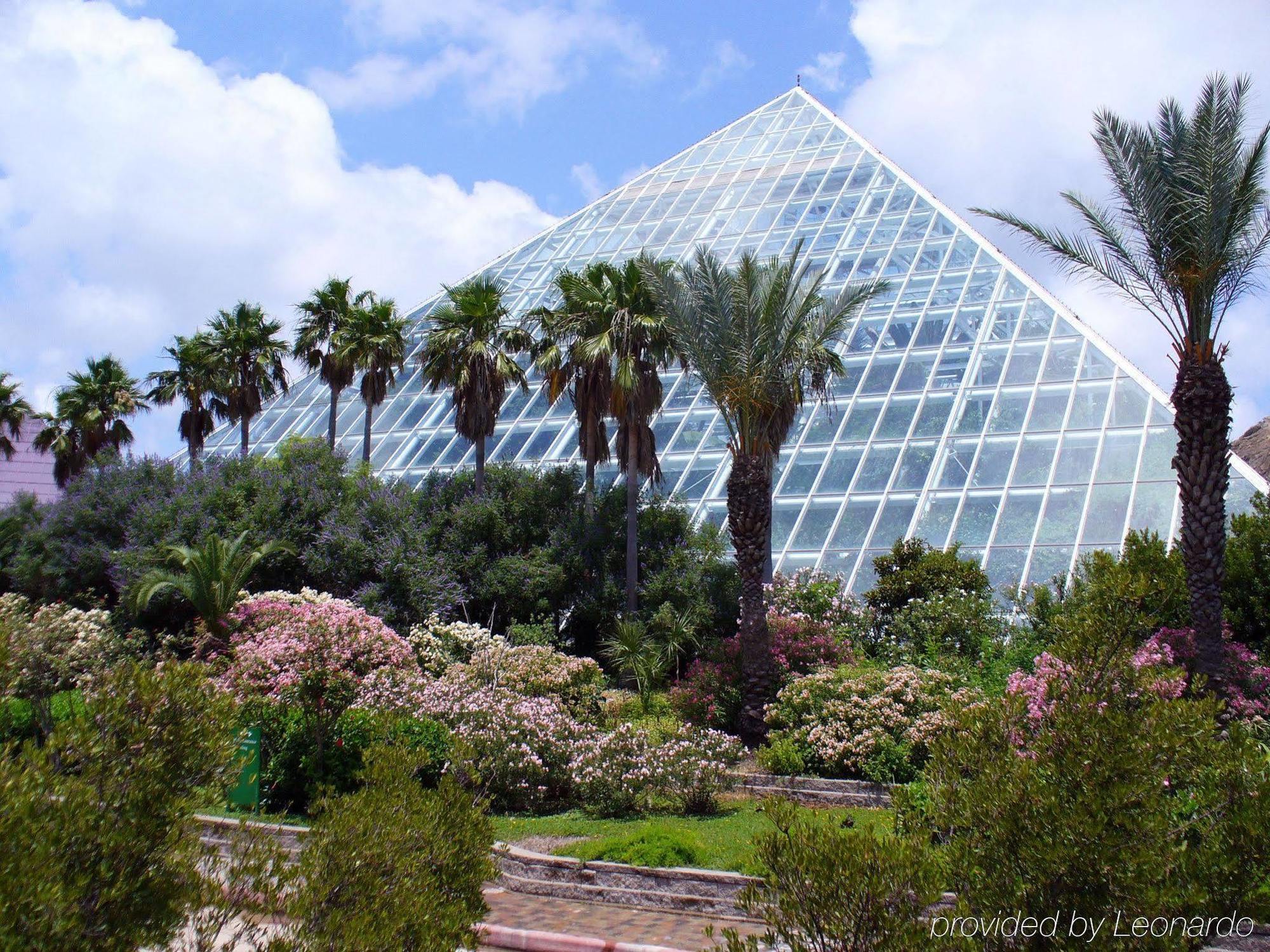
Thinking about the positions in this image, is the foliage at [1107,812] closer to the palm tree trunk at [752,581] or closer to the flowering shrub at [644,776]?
the flowering shrub at [644,776]

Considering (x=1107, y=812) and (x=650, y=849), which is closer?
(x=1107, y=812)

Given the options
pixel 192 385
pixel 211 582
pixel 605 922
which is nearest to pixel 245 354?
pixel 192 385

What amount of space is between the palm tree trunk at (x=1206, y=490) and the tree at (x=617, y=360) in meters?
9.70

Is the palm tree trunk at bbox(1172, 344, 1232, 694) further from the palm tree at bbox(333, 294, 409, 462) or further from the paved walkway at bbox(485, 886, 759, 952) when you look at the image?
the palm tree at bbox(333, 294, 409, 462)

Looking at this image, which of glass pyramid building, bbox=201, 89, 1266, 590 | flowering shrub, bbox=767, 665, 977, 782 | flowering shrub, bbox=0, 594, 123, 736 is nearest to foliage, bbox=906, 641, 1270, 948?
flowering shrub, bbox=767, 665, 977, 782

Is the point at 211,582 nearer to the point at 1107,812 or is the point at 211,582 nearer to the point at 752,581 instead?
the point at 752,581

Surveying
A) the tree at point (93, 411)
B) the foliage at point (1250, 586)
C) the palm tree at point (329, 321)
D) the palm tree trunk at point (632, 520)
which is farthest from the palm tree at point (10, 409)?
the foliage at point (1250, 586)

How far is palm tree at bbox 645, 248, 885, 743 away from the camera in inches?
695

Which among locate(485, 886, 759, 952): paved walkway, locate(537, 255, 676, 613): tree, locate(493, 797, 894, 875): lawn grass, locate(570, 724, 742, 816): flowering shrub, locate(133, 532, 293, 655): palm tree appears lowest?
locate(485, 886, 759, 952): paved walkway

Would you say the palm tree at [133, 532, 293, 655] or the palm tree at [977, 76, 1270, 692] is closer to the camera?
the palm tree at [977, 76, 1270, 692]

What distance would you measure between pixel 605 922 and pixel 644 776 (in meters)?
4.48

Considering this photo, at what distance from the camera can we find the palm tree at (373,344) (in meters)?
28.5

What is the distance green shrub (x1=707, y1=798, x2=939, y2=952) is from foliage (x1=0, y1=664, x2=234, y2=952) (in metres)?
2.61

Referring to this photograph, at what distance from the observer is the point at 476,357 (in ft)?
81.0
